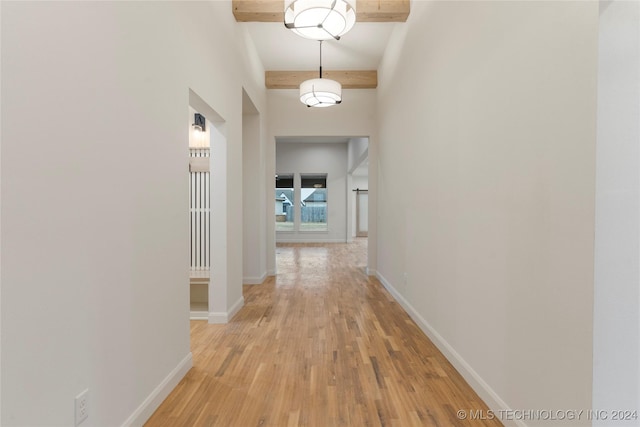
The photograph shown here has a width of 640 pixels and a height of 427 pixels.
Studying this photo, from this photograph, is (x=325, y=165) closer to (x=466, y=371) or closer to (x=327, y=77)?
(x=327, y=77)

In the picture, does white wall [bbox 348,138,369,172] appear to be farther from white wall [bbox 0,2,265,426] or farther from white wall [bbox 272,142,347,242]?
white wall [bbox 0,2,265,426]

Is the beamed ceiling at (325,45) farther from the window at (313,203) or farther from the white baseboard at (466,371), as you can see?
the window at (313,203)

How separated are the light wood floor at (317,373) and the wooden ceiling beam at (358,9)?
3.42 metres

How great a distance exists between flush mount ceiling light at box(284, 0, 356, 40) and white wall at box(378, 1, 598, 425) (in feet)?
2.53

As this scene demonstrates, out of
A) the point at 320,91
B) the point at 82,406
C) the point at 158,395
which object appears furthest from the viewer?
the point at 320,91

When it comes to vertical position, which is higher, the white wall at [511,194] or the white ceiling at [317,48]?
the white ceiling at [317,48]

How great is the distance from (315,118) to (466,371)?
487 cm

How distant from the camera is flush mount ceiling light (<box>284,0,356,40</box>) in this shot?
114 inches

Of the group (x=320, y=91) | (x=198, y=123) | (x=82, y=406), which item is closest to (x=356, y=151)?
(x=320, y=91)

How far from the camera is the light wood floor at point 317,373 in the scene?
6.08 ft

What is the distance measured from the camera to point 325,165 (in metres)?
11.5

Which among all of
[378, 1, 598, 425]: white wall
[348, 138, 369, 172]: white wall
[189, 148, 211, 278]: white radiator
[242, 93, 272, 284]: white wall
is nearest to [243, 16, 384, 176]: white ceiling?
[242, 93, 272, 284]: white wall

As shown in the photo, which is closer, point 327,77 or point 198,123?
point 198,123

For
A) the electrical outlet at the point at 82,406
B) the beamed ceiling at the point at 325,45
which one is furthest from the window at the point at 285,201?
the electrical outlet at the point at 82,406
